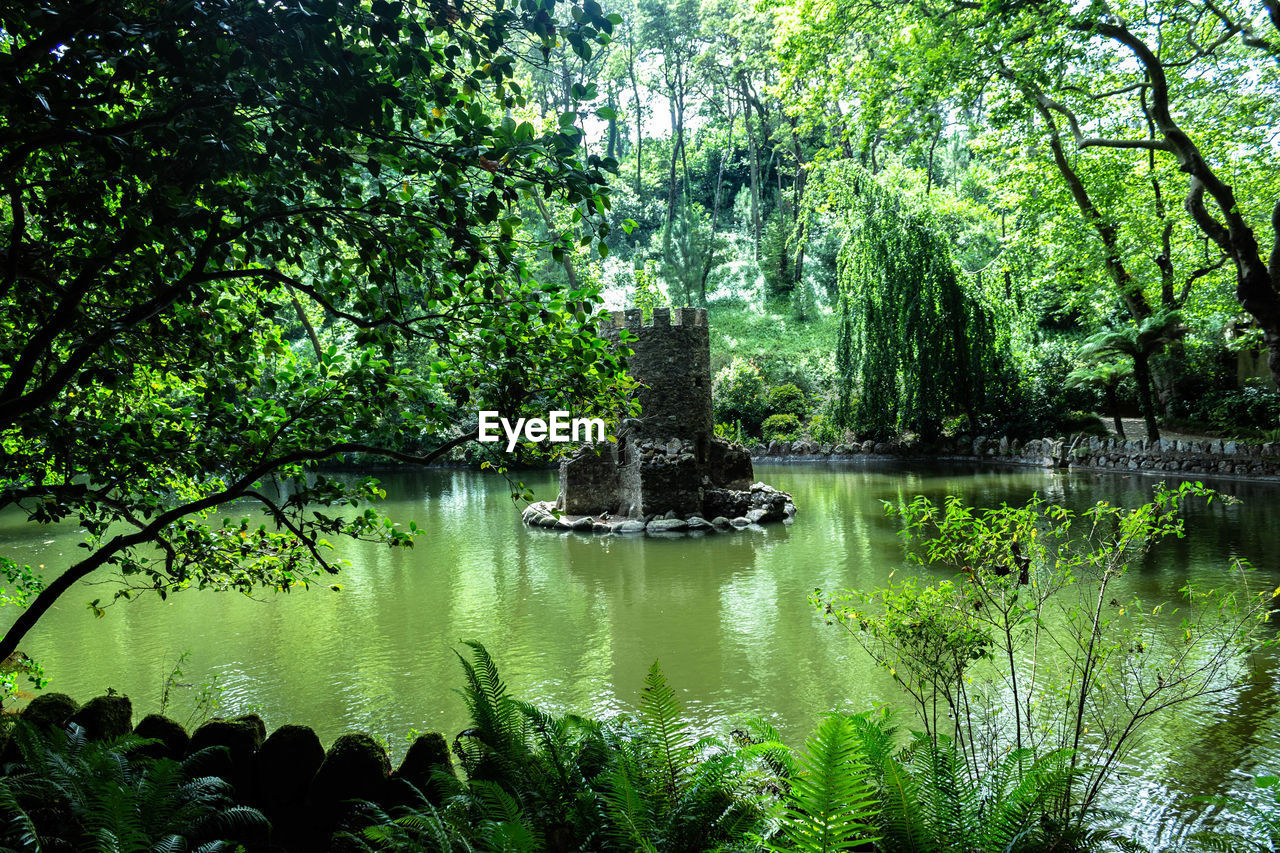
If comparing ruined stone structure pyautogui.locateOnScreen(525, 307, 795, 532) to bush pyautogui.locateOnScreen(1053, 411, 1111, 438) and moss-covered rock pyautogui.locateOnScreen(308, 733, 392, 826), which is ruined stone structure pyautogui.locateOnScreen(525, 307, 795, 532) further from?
moss-covered rock pyautogui.locateOnScreen(308, 733, 392, 826)

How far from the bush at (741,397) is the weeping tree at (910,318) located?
4.90 m

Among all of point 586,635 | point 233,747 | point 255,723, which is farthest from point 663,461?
point 233,747

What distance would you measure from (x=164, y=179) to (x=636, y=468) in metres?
12.2

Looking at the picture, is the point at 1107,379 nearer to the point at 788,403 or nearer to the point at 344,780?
the point at 788,403

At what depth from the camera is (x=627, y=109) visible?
40344 millimetres

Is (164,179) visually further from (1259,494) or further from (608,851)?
(1259,494)

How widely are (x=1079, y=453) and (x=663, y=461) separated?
11215mm

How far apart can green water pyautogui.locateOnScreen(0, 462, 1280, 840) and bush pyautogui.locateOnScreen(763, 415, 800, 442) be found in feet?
37.1

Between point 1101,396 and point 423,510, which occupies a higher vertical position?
point 1101,396

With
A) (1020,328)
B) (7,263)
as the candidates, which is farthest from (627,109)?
(7,263)

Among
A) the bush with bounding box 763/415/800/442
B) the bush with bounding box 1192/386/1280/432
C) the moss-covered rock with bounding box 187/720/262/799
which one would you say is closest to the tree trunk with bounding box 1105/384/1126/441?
the bush with bounding box 1192/386/1280/432

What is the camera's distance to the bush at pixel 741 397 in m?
26.3

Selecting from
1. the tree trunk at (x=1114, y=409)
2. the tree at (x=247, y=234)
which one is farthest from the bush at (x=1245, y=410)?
the tree at (x=247, y=234)

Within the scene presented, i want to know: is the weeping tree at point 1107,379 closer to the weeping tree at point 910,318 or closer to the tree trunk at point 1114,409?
the tree trunk at point 1114,409
